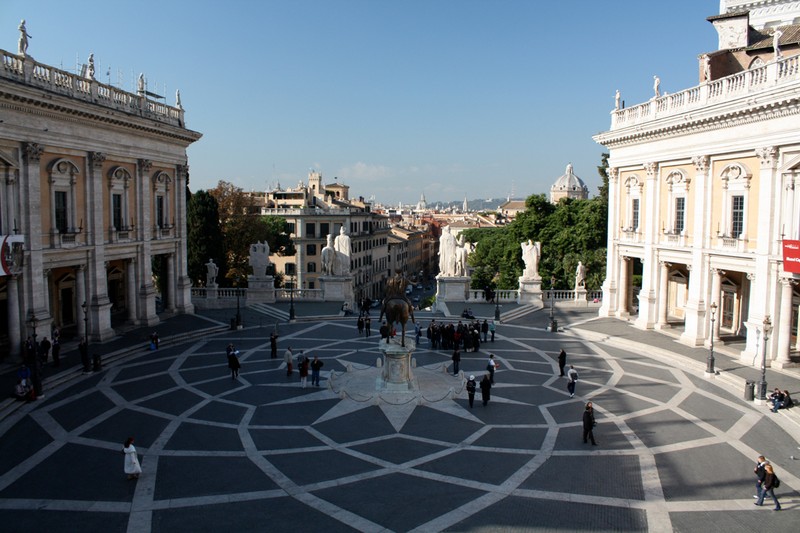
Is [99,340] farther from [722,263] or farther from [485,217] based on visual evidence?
[485,217]

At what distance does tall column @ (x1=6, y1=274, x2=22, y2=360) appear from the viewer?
79.2ft

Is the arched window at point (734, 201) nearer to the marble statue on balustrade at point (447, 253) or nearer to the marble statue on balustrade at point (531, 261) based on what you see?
the marble statue on balustrade at point (531, 261)

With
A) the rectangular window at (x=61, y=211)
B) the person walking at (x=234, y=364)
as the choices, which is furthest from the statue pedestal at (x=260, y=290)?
the person walking at (x=234, y=364)

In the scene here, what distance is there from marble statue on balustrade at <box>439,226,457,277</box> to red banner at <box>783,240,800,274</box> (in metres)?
21.4

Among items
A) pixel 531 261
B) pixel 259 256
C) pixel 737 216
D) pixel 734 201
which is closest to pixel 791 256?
pixel 737 216

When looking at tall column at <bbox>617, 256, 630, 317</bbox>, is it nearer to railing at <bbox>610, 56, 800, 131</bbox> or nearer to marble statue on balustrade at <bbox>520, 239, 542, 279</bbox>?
marble statue on balustrade at <bbox>520, 239, 542, 279</bbox>

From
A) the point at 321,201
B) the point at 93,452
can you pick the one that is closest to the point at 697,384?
the point at 93,452

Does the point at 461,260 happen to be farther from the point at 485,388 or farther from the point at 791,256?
the point at 485,388

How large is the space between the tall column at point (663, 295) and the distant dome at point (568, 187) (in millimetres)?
128040

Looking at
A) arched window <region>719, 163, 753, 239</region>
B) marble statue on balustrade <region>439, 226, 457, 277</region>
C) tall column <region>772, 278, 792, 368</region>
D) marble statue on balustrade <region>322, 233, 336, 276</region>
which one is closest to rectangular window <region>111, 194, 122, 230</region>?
→ marble statue on balustrade <region>322, 233, 336, 276</region>

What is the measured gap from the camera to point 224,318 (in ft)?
120

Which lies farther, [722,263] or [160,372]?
[722,263]

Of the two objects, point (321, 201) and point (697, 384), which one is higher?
point (321, 201)

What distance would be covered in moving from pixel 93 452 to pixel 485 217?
161 meters
